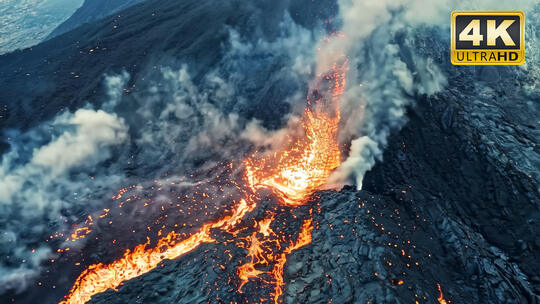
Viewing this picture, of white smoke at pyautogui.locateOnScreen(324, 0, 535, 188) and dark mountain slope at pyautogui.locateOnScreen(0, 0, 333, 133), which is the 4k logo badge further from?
dark mountain slope at pyautogui.locateOnScreen(0, 0, 333, 133)

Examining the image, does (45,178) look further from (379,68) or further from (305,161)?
(379,68)

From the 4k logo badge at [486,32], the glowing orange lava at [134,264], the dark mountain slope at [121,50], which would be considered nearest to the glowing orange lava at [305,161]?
the glowing orange lava at [134,264]

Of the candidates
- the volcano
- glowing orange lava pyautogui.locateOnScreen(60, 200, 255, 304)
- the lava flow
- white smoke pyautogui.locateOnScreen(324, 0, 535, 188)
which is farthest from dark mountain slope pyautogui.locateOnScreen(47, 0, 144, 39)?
glowing orange lava pyautogui.locateOnScreen(60, 200, 255, 304)

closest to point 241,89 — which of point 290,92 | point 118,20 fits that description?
point 290,92

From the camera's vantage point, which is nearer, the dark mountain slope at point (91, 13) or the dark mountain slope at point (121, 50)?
the dark mountain slope at point (121, 50)

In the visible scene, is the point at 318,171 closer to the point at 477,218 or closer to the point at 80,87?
the point at 477,218

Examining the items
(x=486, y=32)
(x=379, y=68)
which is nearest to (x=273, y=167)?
(x=379, y=68)

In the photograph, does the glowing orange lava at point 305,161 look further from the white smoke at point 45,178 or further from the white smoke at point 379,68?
the white smoke at point 45,178

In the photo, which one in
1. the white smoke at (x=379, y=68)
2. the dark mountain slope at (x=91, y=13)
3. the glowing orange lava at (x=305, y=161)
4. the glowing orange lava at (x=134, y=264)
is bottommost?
the glowing orange lava at (x=134, y=264)
